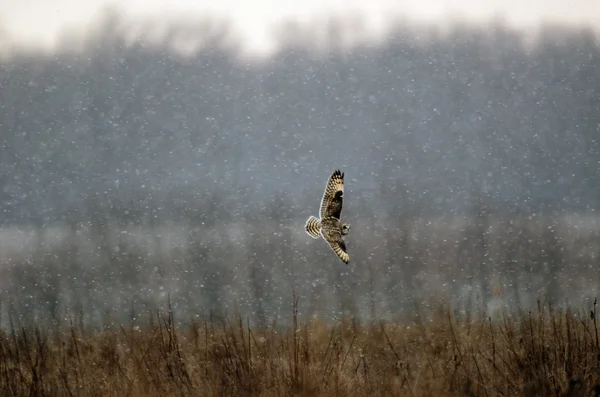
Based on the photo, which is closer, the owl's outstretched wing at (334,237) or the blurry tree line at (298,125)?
the owl's outstretched wing at (334,237)

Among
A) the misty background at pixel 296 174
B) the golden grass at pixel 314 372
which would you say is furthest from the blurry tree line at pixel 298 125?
the golden grass at pixel 314 372

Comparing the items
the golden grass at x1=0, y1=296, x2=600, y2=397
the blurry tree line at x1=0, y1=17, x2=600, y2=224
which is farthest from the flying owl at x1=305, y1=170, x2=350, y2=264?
the blurry tree line at x1=0, y1=17, x2=600, y2=224

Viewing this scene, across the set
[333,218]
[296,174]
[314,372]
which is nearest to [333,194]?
[333,218]

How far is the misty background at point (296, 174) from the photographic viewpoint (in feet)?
24.3

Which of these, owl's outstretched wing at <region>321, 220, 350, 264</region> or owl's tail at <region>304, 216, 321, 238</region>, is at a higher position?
owl's tail at <region>304, 216, 321, 238</region>

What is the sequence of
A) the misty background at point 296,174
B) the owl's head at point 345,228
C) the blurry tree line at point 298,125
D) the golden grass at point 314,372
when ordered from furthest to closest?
the blurry tree line at point 298,125, the misty background at point 296,174, the owl's head at point 345,228, the golden grass at point 314,372

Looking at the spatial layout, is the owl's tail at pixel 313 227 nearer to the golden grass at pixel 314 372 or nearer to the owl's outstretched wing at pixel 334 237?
the owl's outstretched wing at pixel 334 237

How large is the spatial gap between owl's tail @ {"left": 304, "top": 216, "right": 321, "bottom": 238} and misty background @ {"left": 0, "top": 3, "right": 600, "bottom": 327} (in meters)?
0.65

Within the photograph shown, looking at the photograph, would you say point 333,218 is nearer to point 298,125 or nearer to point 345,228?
point 345,228

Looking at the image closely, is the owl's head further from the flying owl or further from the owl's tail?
the owl's tail

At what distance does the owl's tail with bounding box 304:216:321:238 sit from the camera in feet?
14.3

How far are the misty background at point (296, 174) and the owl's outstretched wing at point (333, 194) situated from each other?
0.83m

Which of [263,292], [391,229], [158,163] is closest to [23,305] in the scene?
[263,292]

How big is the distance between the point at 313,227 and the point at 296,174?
27.9 feet
